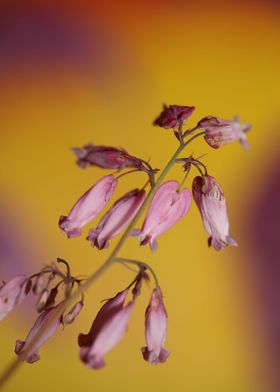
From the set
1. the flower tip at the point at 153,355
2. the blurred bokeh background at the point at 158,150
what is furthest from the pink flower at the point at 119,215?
the blurred bokeh background at the point at 158,150

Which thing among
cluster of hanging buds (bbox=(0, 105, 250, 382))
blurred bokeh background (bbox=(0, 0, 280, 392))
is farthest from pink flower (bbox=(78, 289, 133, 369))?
blurred bokeh background (bbox=(0, 0, 280, 392))

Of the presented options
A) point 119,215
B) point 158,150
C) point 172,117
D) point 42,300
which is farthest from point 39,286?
point 158,150

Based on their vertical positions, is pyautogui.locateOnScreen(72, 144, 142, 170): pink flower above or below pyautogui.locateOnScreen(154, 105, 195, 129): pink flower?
below

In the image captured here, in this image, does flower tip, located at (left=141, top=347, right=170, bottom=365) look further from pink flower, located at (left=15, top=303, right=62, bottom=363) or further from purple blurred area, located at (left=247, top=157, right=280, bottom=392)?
purple blurred area, located at (left=247, top=157, right=280, bottom=392)

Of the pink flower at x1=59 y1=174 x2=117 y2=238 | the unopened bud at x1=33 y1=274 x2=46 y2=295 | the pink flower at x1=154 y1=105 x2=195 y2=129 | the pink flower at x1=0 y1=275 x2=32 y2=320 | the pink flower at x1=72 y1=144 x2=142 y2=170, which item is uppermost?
the pink flower at x1=154 y1=105 x2=195 y2=129

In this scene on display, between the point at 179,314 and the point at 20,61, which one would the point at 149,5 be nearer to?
the point at 20,61

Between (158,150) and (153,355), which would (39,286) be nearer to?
(153,355)

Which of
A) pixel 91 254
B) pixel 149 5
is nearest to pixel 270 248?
pixel 91 254

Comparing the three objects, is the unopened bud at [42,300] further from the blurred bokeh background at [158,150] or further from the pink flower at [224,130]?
the blurred bokeh background at [158,150]
